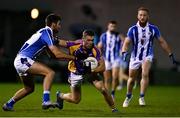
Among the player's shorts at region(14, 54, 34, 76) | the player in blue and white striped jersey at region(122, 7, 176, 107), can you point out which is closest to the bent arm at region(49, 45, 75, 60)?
the player's shorts at region(14, 54, 34, 76)

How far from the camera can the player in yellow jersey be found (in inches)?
554

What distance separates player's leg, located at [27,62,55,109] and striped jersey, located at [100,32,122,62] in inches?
318

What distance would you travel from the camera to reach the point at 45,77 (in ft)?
46.7

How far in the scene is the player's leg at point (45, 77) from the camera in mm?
14125

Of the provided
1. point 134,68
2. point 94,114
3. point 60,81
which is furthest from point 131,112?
point 60,81

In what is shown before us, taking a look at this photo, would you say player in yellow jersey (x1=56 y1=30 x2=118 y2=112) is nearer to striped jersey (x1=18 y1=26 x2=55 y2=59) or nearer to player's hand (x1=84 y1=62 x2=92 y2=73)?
player's hand (x1=84 y1=62 x2=92 y2=73)

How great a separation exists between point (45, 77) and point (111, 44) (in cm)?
840

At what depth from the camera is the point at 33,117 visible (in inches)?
509

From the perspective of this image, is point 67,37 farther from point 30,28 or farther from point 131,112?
point 131,112

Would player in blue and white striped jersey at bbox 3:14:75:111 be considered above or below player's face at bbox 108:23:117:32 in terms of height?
below

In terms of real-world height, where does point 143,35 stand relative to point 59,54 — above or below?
above

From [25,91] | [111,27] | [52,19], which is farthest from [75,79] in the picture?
[111,27]

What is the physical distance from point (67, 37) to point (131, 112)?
19.3 meters

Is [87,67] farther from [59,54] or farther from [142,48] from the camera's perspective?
[142,48]
